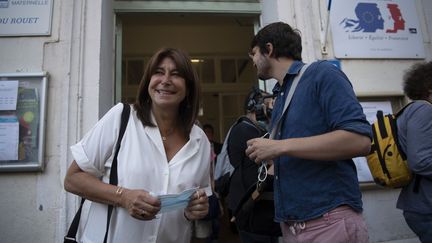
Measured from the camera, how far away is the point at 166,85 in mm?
1740

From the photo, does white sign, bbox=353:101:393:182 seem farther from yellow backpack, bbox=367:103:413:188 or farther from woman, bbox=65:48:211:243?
woman, bbox=65:48:211:243

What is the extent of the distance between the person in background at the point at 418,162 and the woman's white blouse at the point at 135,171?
156 cm

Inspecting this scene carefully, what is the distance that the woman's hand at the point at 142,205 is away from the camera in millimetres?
1337

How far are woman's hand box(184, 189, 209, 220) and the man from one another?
33 centimetres

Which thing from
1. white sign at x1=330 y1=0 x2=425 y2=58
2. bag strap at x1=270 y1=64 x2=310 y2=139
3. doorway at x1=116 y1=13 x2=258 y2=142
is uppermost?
doorway at x1=116 y1=13 x2=258 y2=142

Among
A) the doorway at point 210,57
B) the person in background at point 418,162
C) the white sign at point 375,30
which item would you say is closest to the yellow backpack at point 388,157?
the person in background at point 418,162

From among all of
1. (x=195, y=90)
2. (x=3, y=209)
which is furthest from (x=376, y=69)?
(x=3, y=209)

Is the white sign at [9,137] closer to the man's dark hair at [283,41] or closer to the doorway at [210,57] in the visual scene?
the man's dark hair at [283,41]

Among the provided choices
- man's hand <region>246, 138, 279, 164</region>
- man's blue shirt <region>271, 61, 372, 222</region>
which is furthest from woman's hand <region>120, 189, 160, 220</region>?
man's blue shirt <region>271, 61, 372, 222</region>

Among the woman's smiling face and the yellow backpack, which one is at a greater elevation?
the woman's smiling face

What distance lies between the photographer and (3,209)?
316 centimetres

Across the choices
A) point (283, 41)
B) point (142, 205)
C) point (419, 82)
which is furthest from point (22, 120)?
point (419, 82)

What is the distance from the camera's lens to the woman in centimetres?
147

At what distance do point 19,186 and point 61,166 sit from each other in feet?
1.42
